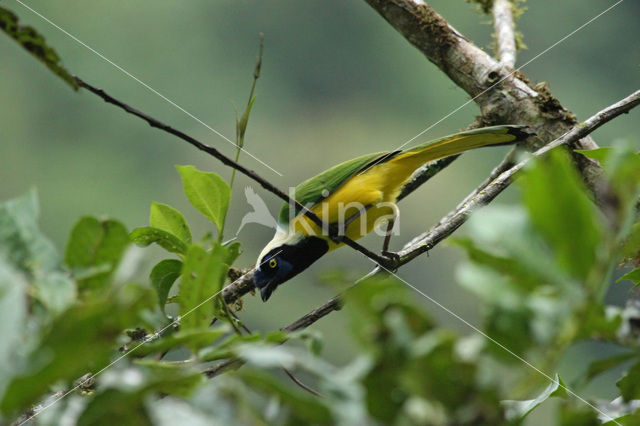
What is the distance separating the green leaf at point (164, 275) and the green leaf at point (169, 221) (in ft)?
0.21

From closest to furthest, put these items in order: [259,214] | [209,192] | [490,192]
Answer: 1. [209,192]
2. [490,192]
3. [259,214]

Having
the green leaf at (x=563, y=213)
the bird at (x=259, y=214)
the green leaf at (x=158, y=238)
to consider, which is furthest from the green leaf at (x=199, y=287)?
the bird at (x=259, y=214)

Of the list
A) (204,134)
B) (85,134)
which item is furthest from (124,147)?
(204,134)

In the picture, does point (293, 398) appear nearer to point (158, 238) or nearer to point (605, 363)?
point (605, 363)

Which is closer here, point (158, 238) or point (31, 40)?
point (31, 40)

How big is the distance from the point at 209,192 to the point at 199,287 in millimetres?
527

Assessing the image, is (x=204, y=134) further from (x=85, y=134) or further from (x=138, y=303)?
(x=138, y=303)

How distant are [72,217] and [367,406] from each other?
12724 millimetres

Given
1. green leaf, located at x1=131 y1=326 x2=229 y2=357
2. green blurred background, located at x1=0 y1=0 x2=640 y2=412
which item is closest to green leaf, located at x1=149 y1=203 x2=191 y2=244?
green leaf, located at x1=131 y1=326 x2=229 y2=357

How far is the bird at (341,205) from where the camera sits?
8.95 feet

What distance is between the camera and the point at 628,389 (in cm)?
67

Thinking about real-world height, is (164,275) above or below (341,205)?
below

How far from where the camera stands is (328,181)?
2.79 meters

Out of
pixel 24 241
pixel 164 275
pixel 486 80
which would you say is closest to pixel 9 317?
pixel 24 241
